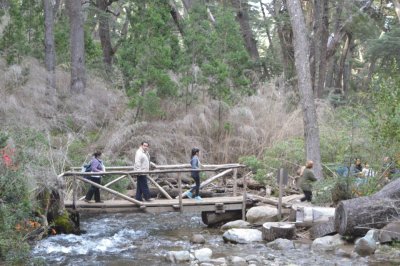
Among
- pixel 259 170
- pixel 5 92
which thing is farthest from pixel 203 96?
pixel 5 92

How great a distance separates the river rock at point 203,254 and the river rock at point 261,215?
322cm

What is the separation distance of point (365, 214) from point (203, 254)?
3.46 metres

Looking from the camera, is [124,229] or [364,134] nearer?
[124,229]

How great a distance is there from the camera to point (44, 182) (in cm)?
1413

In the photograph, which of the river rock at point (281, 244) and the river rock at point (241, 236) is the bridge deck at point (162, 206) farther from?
the river rock at point (281, 244)

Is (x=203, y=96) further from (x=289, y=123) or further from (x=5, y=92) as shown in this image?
(x=5, y=92)

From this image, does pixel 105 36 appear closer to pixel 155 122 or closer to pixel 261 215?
pixel 155 122

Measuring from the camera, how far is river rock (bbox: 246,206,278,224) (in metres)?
16.5

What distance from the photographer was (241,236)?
14.9 m

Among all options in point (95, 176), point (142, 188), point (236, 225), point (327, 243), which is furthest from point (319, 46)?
point (327, 243)

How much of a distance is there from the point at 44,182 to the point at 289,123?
1205 centimetres

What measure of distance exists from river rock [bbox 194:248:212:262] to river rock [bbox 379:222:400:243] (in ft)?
11.3

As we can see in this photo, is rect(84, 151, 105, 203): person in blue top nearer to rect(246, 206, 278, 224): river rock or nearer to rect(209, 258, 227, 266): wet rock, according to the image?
rect(246, 206, 278, 224): river rock

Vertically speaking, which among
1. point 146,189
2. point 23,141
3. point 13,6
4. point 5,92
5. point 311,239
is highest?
point 13,6
